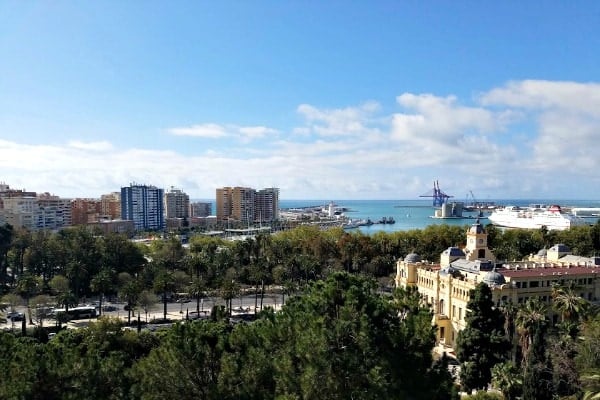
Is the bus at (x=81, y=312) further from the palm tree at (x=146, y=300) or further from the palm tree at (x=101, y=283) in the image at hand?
the palm tree at (x=146, y=300)

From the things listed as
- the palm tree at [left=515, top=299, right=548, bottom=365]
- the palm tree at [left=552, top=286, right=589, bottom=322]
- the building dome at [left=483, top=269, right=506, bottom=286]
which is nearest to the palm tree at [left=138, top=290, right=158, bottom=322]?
the building dome at [left=483, top=269, right=506, bottom=286]

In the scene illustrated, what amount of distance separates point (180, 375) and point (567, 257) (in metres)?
44.5

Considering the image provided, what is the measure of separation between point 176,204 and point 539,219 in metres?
127

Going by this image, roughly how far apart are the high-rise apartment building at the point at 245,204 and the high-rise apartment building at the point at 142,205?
25.0 m

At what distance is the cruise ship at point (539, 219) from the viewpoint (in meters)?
132

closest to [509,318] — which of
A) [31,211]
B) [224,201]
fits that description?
[31,211]

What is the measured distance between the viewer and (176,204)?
18250 centimetres

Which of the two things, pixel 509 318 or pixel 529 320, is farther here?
pixel 509 318

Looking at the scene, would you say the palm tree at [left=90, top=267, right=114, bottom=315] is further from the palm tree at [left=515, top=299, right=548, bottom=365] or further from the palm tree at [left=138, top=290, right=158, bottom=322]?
the palm tree at [left=515, top=299, right=548, bottom=365]

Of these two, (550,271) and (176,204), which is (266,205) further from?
(550,271)

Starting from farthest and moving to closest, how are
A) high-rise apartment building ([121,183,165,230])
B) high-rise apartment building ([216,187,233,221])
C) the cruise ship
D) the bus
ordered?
high-rise apartment building ([216,187,233,221])
high-rise apartment building ([121,183,165,230])
the cruise ship
the bus

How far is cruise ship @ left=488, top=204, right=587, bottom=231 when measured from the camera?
5207 inches

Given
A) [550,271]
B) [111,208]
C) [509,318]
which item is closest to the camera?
[509,318]

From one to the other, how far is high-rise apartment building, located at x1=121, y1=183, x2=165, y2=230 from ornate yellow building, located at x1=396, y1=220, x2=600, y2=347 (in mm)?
121672
